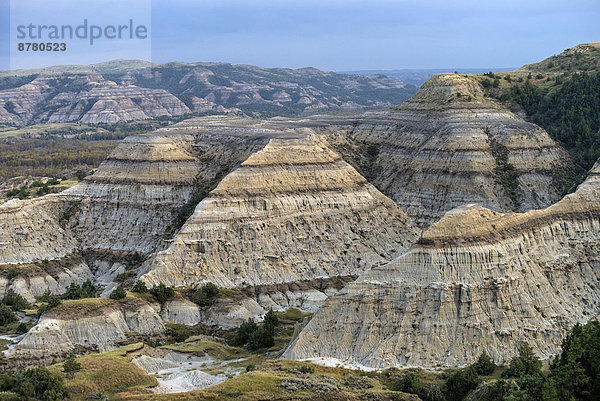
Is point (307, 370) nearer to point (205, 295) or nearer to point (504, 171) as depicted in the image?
point (205, 295)

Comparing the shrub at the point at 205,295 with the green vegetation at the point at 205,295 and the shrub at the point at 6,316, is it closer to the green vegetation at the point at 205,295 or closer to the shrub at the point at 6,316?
the green vegetation at the point at 205,295

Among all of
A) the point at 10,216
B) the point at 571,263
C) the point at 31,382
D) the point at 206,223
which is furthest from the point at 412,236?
the point at 31,382

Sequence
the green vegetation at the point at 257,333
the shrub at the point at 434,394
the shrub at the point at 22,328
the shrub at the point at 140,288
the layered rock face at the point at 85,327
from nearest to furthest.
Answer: the shrub at the point at 434,394 < the layered rock face at the point at 85,327 < the green vegetation at the point at 257,333 < the shrub at the point at 22,328 < the shrub at the point at 140,288

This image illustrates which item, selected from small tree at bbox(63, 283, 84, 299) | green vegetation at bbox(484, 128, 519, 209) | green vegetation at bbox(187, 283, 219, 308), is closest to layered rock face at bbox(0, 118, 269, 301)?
small tree at bbox(63, 283, 84, 299)

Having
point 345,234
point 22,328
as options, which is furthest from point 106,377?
point 345,234

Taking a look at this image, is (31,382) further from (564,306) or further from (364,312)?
(564,306)

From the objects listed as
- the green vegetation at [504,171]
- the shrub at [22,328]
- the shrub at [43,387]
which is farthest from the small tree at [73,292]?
the green vegetation at [504,171]
